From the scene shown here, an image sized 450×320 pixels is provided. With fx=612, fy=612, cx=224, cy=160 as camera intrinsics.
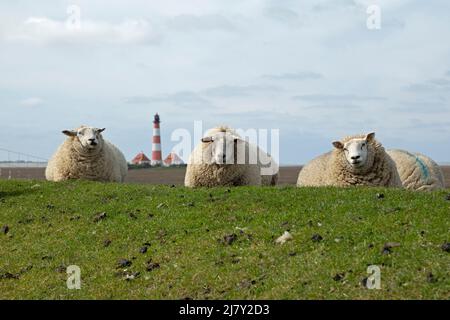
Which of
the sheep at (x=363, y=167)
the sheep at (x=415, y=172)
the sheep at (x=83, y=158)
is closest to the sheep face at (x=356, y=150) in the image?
the sheep at (x=363, y=167)

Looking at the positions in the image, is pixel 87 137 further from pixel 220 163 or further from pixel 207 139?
pixel 220 163

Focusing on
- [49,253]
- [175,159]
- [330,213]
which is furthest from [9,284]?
[175,159]

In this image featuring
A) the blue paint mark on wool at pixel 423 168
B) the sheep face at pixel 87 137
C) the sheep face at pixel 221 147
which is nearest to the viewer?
the sheep face at pixel 221 147

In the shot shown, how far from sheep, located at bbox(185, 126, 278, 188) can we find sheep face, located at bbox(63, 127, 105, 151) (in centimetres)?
429

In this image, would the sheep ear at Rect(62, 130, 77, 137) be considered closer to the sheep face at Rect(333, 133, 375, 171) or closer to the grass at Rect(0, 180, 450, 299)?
the grass at Rect(0, 180, 450, 299)

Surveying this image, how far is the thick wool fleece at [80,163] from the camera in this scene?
77.8 feet

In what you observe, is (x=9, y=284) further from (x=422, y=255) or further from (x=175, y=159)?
(x=175, y=159)

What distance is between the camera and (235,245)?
41.7ft

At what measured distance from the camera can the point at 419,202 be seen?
45.2 ft

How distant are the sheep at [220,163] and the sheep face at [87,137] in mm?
4290

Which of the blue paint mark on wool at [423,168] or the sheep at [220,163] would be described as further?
the blue paint mark on wool at [423,168]

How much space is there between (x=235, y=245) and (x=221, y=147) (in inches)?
313

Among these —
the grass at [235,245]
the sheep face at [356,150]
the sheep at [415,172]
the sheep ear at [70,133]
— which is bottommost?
the grass at [235,245]

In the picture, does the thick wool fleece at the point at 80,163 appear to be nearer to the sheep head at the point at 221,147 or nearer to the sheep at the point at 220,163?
the sheep at the point at 220,163
